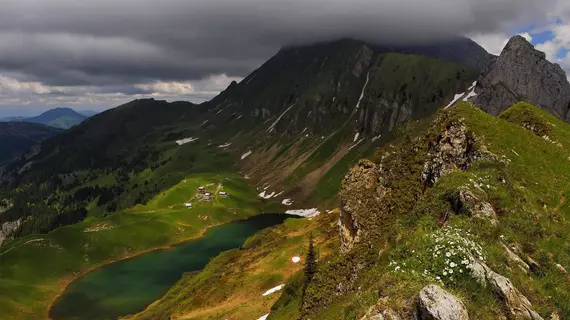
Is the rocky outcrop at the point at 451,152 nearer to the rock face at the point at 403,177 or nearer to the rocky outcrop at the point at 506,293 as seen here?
the rock face at the point at 403,177

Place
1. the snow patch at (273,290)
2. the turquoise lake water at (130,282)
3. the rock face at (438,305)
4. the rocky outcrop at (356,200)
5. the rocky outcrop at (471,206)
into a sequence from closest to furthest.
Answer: the rock face at (438,305) < the rocky outcrop at (471,206) < the rocky outcrop at (356,200) < the snow patch at (273,290) < the turquoise lake water at (130,282)

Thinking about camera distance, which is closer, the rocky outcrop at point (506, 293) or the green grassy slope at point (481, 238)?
the rocky outcrop at point (506, 293)

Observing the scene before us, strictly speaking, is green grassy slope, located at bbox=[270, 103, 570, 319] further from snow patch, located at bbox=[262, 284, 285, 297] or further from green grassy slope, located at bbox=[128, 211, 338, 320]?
snow patch, located at bbox=[262, 284, 285, 297]

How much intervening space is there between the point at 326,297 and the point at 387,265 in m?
11.4

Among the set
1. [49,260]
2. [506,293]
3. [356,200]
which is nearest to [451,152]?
[356,200]

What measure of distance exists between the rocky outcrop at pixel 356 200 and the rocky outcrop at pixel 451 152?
7456mm

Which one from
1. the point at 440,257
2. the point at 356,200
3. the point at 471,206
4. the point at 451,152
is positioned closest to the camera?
the point at 440,257

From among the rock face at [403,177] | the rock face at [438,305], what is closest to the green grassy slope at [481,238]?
the rock face at [403,177]

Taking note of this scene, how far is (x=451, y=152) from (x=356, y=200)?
1249 cm

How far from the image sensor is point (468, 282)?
20.1 metres

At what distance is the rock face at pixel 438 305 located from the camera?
16.9 metres

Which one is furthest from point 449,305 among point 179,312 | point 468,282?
point 179,312

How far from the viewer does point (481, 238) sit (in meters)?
25.5

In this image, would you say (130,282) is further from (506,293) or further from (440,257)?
(506,293)
